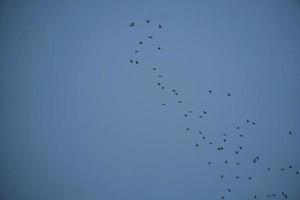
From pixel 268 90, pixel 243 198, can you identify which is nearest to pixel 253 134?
pixel 268 90

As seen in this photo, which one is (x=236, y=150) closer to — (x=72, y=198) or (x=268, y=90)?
(x=268, y=90)

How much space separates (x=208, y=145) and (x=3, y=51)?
6.43ft

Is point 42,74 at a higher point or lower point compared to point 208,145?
higher

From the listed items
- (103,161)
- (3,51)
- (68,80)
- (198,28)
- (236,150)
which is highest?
(198,28)

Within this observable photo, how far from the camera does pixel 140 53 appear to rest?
93.7 inches

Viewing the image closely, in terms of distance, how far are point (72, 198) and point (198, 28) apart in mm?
1845

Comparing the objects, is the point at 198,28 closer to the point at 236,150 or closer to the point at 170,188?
the point at 236,150

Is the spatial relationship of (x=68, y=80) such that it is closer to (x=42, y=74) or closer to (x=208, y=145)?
(x=42, y=74)

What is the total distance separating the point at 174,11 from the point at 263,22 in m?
0.83

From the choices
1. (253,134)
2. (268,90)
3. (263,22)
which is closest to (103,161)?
(253,134)

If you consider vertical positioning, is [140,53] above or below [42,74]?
above

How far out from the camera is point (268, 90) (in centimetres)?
251

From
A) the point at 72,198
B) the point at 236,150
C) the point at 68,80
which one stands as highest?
the point at 68,80

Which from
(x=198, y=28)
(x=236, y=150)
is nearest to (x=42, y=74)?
(x=198, y=28)
